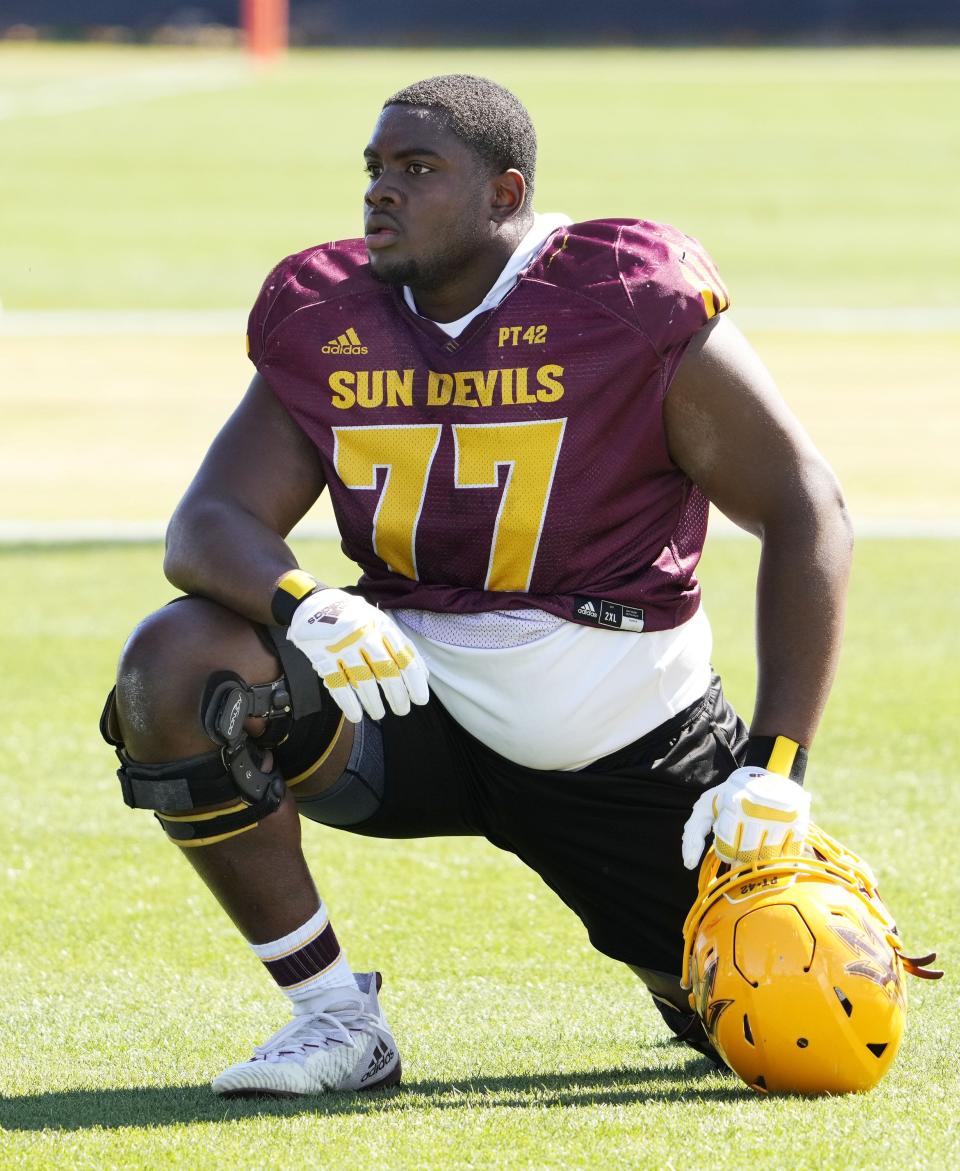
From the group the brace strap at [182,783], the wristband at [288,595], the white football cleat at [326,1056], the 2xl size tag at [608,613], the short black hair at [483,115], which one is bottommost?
the white football cleat at [326,1056]

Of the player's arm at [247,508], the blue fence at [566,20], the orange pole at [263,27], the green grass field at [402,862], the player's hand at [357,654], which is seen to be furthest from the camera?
the blue fence at [566,20]

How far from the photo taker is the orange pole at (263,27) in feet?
126

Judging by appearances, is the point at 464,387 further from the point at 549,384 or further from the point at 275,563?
the point at 275,563

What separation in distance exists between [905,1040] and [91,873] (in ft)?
5.79

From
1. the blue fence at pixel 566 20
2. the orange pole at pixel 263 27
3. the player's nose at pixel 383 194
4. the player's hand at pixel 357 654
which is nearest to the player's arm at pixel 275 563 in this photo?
the player's hand at pixel 357 654

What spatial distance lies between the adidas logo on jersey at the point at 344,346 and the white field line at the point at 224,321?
9.82 meters

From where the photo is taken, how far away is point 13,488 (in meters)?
8.93

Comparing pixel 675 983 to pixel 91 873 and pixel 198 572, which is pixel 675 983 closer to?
pixel 198 572

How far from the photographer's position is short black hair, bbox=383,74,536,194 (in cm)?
333

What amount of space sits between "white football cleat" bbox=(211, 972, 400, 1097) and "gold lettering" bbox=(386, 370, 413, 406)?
2.96ft

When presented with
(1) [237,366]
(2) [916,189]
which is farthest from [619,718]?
(2) [916,189]

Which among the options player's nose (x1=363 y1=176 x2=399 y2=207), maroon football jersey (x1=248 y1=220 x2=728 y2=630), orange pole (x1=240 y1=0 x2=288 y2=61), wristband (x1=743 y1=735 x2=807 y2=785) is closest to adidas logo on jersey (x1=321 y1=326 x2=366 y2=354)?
maroon football jersey (x1=248 y1=220 x2=728 y2=630)

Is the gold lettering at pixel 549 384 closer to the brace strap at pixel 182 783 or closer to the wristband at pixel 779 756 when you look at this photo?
the wristband at pixel 779 756

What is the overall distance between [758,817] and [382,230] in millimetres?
1096
